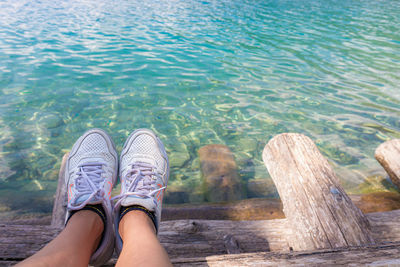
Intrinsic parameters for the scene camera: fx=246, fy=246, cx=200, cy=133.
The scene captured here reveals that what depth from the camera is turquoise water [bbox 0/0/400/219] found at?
358 cm

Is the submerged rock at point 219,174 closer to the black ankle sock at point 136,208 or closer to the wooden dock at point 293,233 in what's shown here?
the wooden dock at point 293,233

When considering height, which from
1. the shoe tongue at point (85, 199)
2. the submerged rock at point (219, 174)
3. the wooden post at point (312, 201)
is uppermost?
the wooden post at point (312, 201)

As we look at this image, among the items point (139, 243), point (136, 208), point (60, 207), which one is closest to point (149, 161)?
point (136, 208)

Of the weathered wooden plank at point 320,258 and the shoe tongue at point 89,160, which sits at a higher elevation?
the weathered wooden plank at point 320,258

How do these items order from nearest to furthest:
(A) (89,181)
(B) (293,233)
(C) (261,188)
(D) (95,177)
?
(B) (293,233) → (A) (89,181) → (D) (95,177) → (C) (261,188)

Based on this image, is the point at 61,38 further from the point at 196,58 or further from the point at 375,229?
the point at 375,229

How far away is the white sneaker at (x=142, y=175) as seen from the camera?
63.7 inches

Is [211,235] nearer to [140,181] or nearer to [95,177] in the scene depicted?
[140,181]

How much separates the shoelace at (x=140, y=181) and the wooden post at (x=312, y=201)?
0.90m

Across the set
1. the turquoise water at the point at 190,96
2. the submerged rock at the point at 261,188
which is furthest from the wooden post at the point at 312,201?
the turquoise water at the point at 190,96

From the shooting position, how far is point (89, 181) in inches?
71.1

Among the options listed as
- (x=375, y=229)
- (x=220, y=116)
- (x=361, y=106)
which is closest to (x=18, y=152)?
(x=220, y=116)

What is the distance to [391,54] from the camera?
7805 millimetres

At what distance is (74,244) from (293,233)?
3.98 ft
